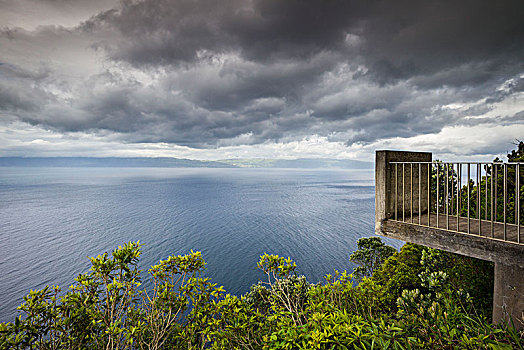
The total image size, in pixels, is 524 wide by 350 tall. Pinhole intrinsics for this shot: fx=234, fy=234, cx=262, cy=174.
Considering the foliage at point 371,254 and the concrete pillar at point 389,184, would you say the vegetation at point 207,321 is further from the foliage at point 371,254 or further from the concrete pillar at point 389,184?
the foliage at point 371,254

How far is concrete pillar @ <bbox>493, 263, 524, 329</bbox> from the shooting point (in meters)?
3.99

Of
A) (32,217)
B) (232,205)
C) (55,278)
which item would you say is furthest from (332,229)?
(32,217)

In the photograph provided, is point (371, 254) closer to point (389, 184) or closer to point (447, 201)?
point (389, 184)

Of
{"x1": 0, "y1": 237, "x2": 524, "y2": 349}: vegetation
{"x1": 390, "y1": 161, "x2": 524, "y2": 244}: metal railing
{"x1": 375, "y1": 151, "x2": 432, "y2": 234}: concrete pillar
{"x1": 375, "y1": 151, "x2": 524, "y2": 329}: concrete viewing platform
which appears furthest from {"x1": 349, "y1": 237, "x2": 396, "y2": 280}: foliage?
{"x1": 0, "y1": 237, "x2": 524, "y2": 349}: vegetation

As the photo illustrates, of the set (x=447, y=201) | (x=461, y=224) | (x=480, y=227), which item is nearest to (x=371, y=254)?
(x=461, y=224)

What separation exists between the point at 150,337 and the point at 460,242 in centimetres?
640

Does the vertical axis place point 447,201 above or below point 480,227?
above

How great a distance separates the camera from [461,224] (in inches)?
212

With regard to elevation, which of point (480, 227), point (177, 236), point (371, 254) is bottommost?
point (177, 236)

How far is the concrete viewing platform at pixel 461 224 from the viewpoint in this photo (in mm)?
4020

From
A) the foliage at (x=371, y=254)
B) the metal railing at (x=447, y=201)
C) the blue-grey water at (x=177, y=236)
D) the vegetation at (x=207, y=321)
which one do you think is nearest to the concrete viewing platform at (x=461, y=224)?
the metal railing at (x=447, y=201)

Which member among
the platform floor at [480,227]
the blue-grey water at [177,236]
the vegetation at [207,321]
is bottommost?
the blue-grey water at [177,236]

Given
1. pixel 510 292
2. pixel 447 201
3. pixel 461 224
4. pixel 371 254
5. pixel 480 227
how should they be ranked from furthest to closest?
pixel 371 254 < pixel 461 224 < pixel 447 201 < pixel 480 227 < pixel 510 292

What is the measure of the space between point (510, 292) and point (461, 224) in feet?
5.29
